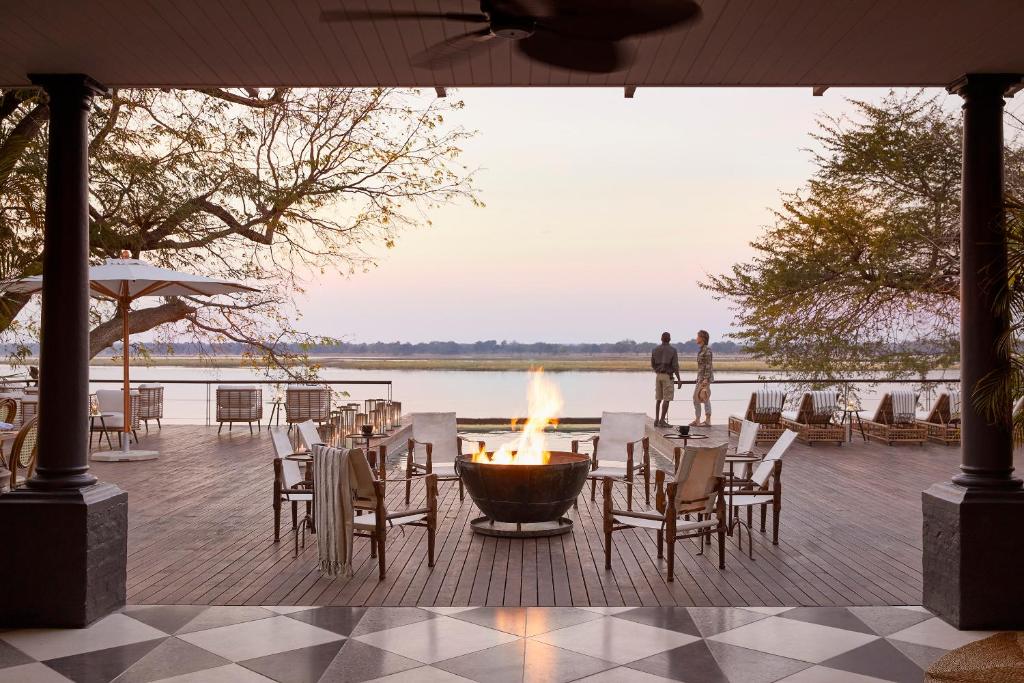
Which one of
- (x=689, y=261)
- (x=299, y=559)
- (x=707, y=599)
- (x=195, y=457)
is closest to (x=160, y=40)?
(x=299, y=559)

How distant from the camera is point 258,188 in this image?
1309cm

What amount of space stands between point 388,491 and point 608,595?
4267 millimetres

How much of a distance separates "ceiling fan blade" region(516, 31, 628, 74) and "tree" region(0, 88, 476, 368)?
8502 millimetres

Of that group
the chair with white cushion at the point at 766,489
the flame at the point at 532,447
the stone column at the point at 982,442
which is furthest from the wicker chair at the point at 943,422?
the stone column at the point at 982,442

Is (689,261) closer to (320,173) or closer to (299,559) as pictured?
(320,173)

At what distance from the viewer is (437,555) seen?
629 cm

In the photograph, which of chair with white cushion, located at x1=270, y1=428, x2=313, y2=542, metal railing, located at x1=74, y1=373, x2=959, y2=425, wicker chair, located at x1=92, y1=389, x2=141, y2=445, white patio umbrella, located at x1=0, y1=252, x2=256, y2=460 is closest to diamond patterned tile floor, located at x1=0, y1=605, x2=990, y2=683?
chair with white cushion, located at x1=270, y1=428, x2=313, y2=542

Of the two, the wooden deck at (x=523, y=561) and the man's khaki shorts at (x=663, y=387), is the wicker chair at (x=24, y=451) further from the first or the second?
the man's khaki shorts at (x=663, y=387)

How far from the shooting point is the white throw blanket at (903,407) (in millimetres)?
13227

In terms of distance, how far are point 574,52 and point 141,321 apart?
11.0 meters

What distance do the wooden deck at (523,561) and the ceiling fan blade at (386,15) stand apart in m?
3.09

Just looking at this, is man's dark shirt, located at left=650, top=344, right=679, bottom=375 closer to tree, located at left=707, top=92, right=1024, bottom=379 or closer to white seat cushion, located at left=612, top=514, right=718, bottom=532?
tree, located at left=707, top=92, right=1024, bottom=379

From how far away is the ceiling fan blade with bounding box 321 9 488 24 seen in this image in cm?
383

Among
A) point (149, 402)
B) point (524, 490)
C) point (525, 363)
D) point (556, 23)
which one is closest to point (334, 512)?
point (524, 490)
